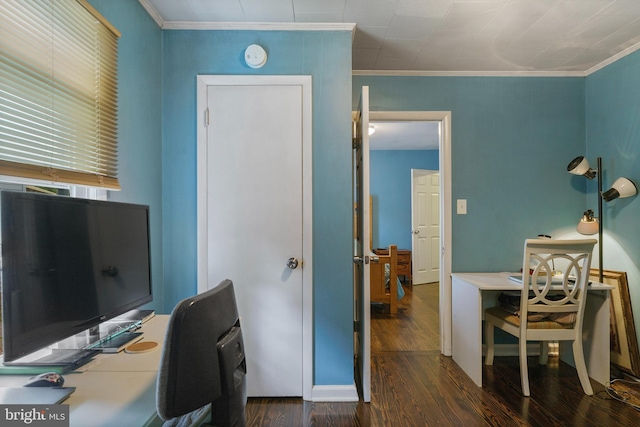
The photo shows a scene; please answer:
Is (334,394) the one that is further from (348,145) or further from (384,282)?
(384,282)

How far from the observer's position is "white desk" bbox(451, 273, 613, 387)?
225cm

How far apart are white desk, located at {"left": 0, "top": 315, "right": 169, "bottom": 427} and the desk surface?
2.10 meters

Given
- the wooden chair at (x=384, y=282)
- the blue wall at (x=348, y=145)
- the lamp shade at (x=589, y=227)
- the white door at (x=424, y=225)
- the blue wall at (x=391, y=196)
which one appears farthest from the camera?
the blue wall at (x=391, y=196)

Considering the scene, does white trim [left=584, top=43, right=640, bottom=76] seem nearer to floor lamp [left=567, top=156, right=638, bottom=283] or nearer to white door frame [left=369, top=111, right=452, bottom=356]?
floor lamp [left=567, top=156, right=638, bottom=283]

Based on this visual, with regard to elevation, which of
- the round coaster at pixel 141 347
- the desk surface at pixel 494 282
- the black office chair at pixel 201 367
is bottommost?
the desk surface at pixel 494 282

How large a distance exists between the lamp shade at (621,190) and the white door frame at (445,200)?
3.80 ft

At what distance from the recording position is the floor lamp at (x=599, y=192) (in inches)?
94.0

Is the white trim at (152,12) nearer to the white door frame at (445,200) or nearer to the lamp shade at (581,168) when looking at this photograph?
the white door frame at (445,200)

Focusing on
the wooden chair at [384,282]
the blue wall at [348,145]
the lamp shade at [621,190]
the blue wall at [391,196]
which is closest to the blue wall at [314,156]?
the blue wall at [348,145]

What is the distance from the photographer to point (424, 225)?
5.77 m

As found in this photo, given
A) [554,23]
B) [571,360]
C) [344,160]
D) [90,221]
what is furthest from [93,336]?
[571,360]

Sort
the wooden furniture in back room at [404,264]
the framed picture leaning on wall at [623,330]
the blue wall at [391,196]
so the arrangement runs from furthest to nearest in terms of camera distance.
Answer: the blue wall at [391,196] < the wooden furniture in back room at [404,264] < the framed picture leaning on wall at [623,330]

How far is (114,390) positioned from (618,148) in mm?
3559

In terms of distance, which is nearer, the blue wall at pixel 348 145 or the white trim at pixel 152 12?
the white trim at pixel 152 12
